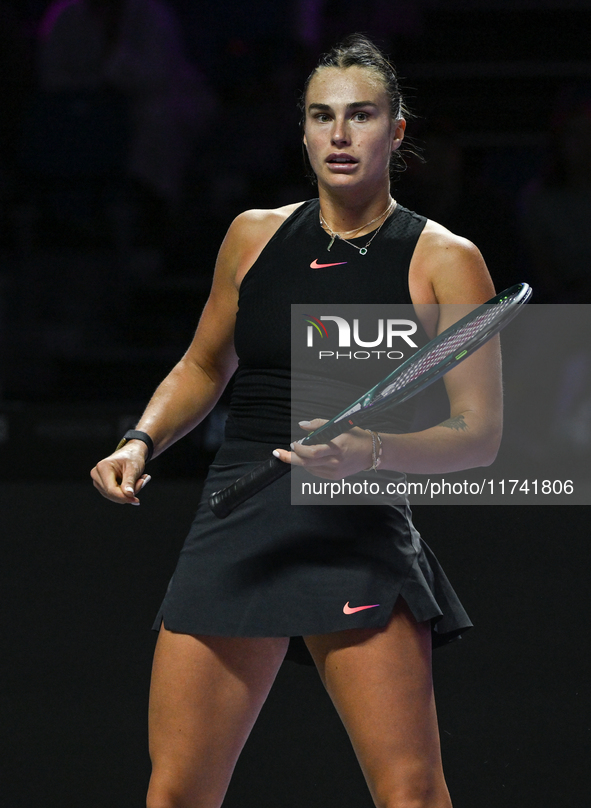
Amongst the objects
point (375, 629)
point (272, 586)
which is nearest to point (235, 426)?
point (272, 586)

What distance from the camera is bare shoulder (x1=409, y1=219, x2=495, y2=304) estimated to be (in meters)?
1.29

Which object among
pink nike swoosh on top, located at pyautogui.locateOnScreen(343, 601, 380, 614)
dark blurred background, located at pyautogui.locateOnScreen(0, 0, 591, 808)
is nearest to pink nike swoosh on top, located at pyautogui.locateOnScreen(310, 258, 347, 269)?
pink nike swoosh on top, located at pyautogui.locateOnScreen(343, 601, 380, 614)

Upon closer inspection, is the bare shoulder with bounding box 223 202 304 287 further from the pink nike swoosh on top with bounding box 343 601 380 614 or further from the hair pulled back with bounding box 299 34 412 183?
the pink nike swoosh on top with bounding box 343 601 380 614

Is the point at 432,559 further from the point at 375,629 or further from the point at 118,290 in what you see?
the point at 118,290

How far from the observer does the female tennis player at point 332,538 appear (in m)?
1.25

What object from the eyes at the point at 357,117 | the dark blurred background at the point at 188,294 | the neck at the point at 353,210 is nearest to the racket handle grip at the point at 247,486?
the neck at the point at 353,210

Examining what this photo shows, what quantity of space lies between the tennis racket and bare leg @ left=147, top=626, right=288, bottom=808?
220 millimetres

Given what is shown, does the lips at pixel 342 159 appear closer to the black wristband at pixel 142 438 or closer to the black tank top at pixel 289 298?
the black tank top at pixel 289 298

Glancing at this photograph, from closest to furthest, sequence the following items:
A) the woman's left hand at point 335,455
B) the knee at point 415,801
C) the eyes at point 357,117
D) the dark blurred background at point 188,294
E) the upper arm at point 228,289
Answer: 1. the woman's left hand at point 335,455
2. the knee at point 415,801
3. the eyes at point 357,117
4. the upper arm at point 228,289
5. the dark blurred background at point 188,294

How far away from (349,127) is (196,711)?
0.75m

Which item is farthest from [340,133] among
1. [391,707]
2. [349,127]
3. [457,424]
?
[391,707]

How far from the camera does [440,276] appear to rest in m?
1.29

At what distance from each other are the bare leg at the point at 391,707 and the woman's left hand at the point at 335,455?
8.9 inches

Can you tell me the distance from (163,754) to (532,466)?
163cm
